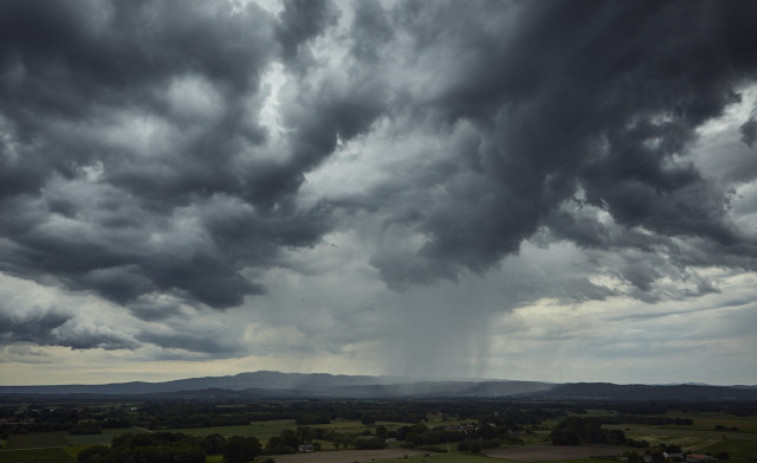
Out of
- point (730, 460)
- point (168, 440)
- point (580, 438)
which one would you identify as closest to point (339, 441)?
point (168, 440)

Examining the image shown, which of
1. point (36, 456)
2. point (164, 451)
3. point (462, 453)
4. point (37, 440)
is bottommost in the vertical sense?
point (37, 440)

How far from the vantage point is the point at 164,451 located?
10338 cm

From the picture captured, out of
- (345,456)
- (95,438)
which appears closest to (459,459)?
(345,456)

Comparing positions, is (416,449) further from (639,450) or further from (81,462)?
(81,462)

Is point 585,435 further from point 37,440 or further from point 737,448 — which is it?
point 37,440

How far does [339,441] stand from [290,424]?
59.6 metres

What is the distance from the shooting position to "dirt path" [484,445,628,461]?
360 ft

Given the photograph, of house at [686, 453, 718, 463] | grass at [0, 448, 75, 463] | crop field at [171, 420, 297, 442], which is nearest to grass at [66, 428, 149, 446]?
grass at [0, 448, 75, 463]

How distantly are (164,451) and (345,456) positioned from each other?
124 ft

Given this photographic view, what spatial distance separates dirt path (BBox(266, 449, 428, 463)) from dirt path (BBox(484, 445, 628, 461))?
19675 mm

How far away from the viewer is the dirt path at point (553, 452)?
10988 centimetres

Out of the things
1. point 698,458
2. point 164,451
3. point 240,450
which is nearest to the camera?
point 698,458

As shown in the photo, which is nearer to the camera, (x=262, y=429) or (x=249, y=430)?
(x=249, y=430)

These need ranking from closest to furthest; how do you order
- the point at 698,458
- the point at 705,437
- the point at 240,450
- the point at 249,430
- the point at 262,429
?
1. the point at 698,458
2. the point at 240,450
3. the point at 705,437
4. the point at 249,430
5. the point at 262,429
